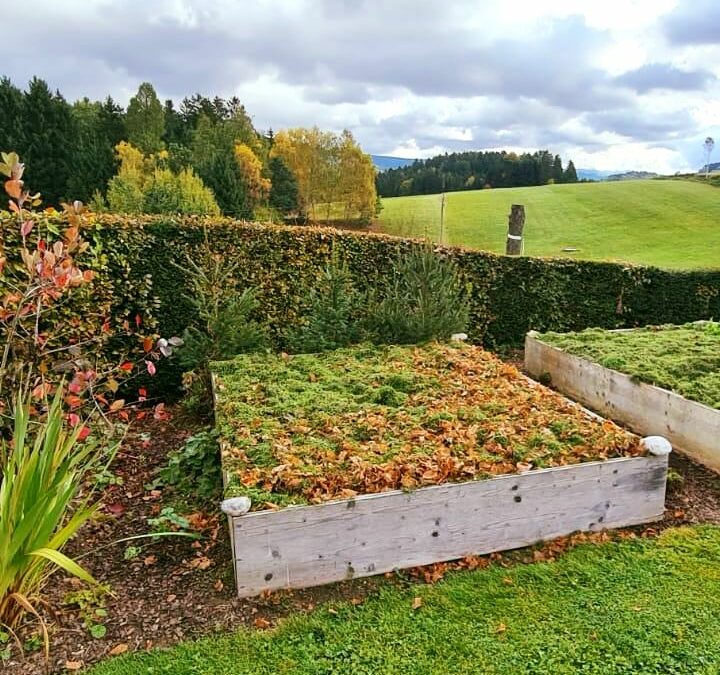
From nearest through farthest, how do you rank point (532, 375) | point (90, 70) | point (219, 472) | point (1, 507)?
point (1, 507), point (219, 472), point (532, 375), point (90, 70)

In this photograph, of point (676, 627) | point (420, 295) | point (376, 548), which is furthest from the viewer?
point (420, 295)

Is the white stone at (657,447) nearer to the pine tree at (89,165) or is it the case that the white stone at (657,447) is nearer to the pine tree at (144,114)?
the pine tree at (89,165)

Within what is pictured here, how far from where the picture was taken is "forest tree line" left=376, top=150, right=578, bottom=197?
145ft

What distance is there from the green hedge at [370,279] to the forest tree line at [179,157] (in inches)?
741

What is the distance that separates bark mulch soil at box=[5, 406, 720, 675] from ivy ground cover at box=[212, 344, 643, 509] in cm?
41

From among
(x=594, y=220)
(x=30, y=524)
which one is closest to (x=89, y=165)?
(x=594, y=220)

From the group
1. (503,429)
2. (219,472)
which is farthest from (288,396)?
(503,429)

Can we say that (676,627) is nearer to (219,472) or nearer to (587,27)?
(219,472)

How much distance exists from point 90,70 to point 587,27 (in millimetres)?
8466

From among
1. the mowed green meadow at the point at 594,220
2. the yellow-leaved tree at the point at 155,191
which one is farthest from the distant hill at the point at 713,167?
the yellow-leaved tree at the point at 155,191

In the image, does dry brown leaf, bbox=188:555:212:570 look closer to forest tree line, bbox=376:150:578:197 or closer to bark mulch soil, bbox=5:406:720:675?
bark mulch soil, bbox=5:406:720:675

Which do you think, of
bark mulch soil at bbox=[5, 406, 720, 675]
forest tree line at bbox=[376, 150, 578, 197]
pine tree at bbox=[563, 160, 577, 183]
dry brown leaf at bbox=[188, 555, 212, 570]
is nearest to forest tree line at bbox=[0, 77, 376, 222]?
forest tree line at bbox=[376, 150, 578, 197]

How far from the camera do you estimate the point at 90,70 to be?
9.16m

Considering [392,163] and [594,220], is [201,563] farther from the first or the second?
[392,163]
